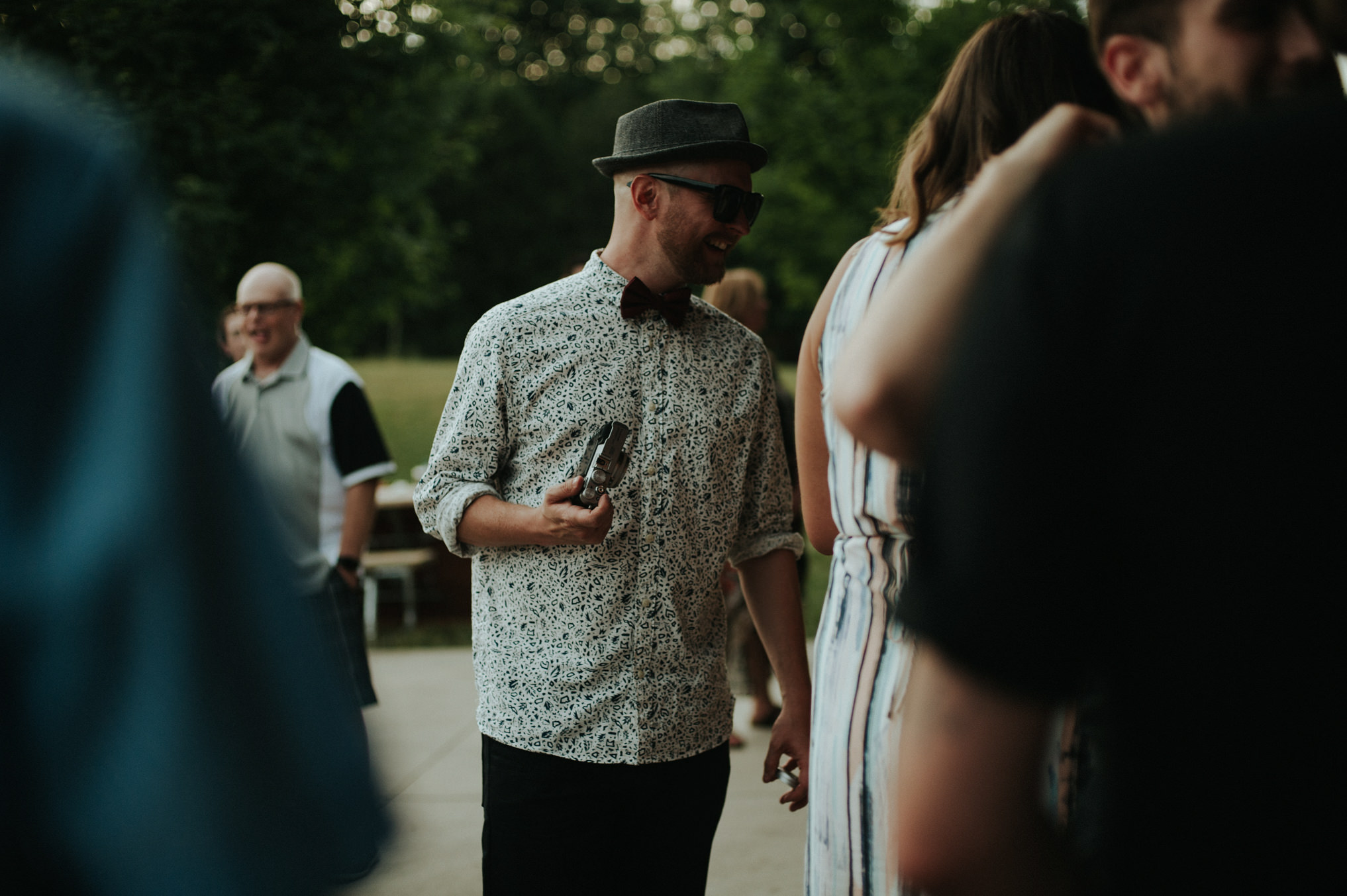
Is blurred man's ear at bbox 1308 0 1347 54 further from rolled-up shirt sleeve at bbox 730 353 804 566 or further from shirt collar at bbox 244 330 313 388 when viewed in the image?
shirt collar at bbox 244 330 313 388

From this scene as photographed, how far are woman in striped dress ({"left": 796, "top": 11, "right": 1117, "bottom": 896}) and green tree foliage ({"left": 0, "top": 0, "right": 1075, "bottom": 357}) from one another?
0.57 m

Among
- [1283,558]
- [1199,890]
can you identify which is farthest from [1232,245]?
[1199,890]

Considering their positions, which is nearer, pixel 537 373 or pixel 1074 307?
pixel 1074 307

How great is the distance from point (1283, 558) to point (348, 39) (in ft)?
34.8

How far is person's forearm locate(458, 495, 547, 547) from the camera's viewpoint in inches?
82.6

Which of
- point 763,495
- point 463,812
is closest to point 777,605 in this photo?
point 763,495

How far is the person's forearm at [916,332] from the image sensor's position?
0.97 m

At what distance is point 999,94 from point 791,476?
324 centimetres

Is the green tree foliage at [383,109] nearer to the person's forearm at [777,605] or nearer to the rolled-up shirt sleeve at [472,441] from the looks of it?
the rolled-up shirt sleeve at [472,441]

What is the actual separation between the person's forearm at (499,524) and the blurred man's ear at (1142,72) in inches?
54.5

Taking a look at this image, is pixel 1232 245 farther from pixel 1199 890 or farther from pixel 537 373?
pixel 537 373

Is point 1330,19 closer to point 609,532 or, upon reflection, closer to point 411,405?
point 609,532

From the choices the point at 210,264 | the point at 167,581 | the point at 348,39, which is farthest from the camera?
the point at 348,39

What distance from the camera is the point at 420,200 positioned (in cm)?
1591
